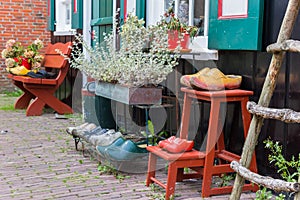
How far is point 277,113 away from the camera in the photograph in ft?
7.47

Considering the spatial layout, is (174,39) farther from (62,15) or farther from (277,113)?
(62,15)

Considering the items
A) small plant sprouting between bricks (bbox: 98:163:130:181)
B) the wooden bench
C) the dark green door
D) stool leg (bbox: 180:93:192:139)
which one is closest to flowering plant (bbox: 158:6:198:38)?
stool leg (bbox: 180:93:192:139)

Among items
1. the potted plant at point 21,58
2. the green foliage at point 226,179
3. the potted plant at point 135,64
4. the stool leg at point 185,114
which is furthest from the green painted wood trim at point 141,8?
the potted plant at point 21,58

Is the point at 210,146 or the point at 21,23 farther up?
the point at 21,23

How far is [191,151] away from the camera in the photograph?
3084mm

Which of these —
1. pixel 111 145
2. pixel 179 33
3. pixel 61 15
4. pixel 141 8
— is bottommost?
pixel 111 145

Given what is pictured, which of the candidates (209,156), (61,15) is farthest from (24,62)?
(209,156)

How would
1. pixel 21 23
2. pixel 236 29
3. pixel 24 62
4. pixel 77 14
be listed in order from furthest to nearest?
pixel 21 23, pixel 24 62, pixel 77 14, pixel 236 29

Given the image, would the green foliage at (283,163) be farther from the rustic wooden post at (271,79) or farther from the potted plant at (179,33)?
the potted plant at (179,33)

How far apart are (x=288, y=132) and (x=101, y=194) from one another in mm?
1324

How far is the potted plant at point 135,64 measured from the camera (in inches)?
140

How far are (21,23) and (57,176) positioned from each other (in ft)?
21.8

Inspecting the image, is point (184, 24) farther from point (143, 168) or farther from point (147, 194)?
point (147, 194)

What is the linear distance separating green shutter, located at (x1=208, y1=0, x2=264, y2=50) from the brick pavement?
1.05 m
